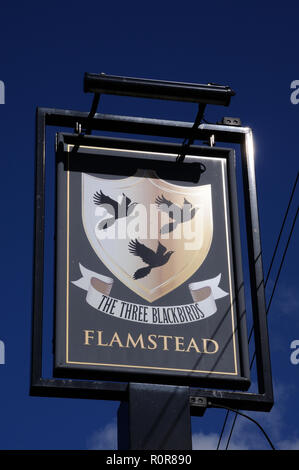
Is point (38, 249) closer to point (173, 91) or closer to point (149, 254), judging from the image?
point (149, 254)

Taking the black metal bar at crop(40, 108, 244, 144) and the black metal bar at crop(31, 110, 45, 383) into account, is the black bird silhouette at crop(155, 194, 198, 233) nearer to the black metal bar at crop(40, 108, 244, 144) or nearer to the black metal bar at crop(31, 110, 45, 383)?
the black metal bar at crop(40, 108, 244, 144)

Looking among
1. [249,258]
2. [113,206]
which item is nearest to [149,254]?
[113,206]

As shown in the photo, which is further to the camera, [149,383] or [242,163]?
[242,163]

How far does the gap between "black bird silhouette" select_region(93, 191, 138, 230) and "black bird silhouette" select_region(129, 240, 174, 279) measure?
9.9 inches

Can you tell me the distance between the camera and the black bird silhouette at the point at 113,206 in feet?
34.3

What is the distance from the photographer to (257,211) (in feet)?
35.6

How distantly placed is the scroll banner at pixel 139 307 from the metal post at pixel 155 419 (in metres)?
0.60

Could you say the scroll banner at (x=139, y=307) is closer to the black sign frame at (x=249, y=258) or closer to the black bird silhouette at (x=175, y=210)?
the black sign frame at (x=249, y=258)

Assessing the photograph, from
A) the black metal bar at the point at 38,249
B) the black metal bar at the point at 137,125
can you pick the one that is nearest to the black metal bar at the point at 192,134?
the black metal bar at the point at 137,125

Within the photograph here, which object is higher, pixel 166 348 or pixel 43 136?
pixel 43 136
